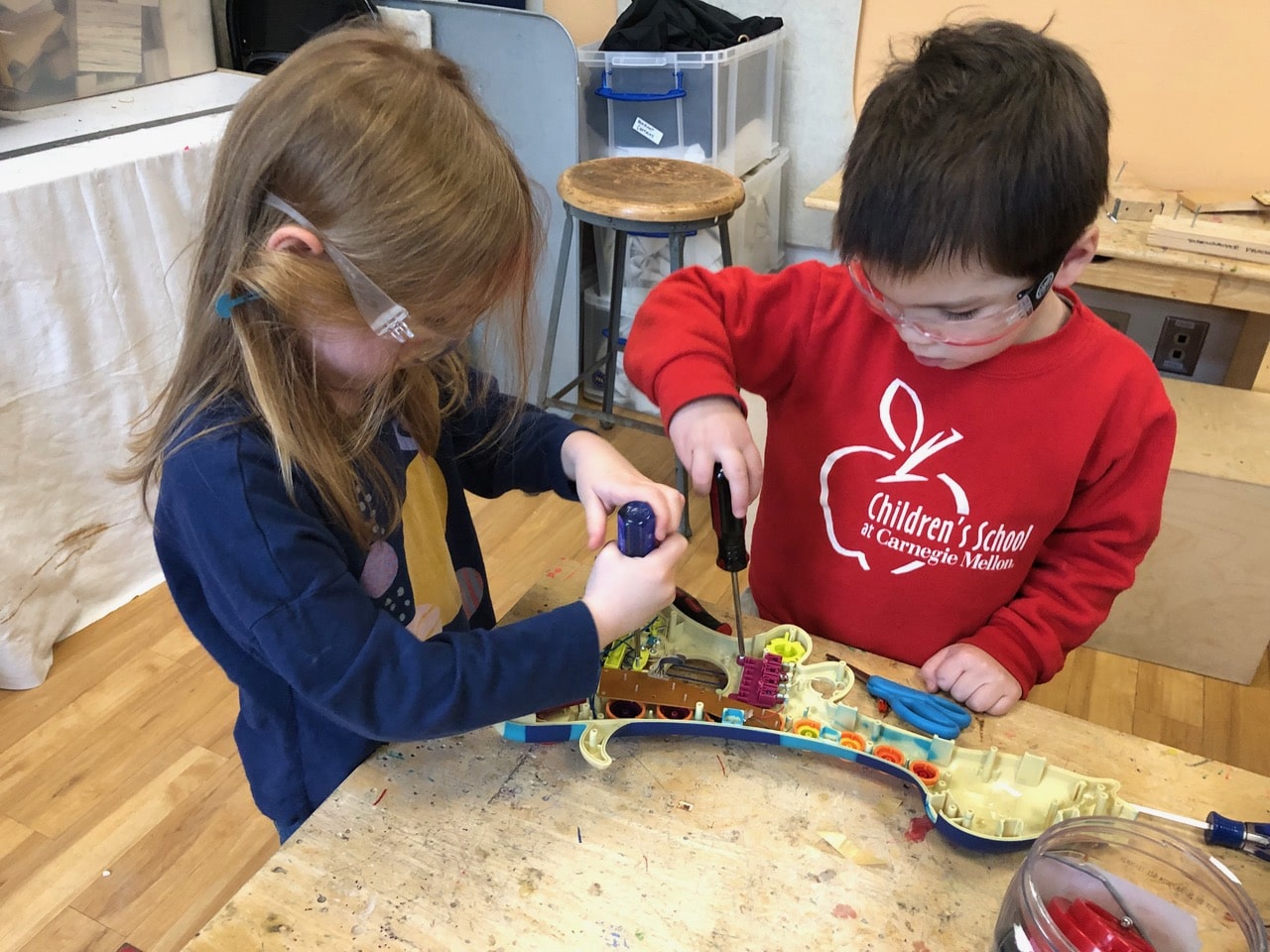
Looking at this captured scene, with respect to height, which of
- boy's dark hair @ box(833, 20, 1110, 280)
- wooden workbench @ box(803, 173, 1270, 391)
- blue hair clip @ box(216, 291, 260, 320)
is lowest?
wooden workbench @ box(803, 173, 1270, 391)

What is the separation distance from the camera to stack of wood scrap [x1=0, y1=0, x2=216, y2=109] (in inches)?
64.1

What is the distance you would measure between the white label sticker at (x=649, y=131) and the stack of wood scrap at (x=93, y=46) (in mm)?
961

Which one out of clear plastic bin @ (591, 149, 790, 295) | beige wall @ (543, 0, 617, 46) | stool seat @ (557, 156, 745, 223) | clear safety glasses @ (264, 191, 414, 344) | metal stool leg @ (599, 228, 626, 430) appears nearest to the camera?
clear safety glasses @ (264, 191, 414, 344)

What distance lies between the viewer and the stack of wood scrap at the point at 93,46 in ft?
5.34

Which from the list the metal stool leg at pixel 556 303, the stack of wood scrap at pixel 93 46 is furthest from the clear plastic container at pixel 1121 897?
the stack of wood scrap at pixel 93 46

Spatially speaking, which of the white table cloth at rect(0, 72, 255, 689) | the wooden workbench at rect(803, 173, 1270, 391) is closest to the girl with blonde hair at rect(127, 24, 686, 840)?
the white table cloth at rect(0, 72, 255, 689)

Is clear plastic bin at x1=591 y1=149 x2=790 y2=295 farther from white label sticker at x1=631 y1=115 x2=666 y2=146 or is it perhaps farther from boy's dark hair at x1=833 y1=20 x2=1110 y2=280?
boy's dark hair at x1=833 y1=20 x2=1110 y2=280

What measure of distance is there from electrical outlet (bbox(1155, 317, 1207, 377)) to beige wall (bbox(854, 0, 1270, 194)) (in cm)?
30

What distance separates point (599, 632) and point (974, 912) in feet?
0.99

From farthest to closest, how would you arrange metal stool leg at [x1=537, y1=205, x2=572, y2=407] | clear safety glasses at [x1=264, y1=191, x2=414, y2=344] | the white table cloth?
1. metal stool leg at [x1=537, y1=205, x2=572, y2=407]
2. the white table cloth
3. clear safety glasses at [x1=264, y1=191, x2=414, y2=344]

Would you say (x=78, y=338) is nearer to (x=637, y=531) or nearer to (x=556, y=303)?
(x=556, y=303)

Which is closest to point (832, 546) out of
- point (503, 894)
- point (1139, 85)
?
point (503, 894)

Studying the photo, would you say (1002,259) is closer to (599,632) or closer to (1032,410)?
(1032,410)

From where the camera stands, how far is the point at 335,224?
1.98 feet
